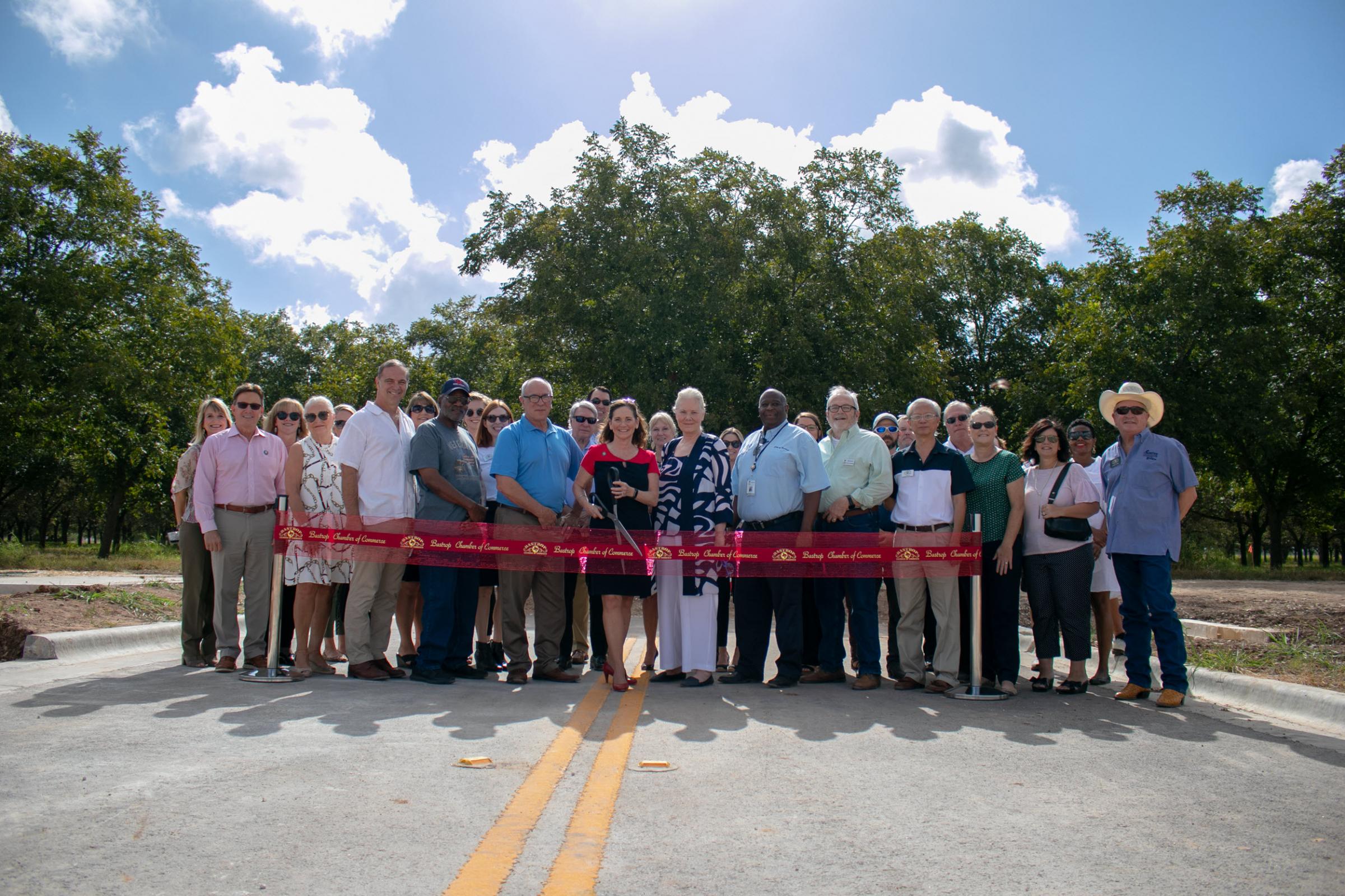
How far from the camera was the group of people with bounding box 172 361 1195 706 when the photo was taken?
7.20m

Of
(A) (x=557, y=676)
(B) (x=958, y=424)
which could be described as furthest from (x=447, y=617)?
(B) (x=958, y=424)

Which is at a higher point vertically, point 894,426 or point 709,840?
point 894,426

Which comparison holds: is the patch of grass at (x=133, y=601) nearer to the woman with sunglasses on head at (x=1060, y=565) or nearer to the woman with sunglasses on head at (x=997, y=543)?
the woman with sunglasses on head at (x=997, y=543)

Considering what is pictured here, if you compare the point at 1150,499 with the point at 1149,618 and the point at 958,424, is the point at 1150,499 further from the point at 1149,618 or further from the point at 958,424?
the point at 958,424

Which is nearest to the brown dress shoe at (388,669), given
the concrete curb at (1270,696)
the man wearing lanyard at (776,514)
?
the man wearing lanyard at (776,514)

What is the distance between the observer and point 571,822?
12.0 feet

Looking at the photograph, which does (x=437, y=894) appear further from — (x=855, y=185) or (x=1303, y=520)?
(x=1303, y=520)

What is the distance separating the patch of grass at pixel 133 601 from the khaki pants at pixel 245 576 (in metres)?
2.88

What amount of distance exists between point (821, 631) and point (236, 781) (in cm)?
493

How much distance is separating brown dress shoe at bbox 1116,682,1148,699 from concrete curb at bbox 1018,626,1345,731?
205mm

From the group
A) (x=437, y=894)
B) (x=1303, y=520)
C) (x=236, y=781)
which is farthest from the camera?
(x=1303, y=520)

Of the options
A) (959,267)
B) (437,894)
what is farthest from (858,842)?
(959,267)

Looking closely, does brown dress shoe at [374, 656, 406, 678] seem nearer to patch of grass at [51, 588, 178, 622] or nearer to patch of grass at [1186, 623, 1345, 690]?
patch of grass at [51, 588, 178, 622]

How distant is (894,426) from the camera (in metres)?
8.66
